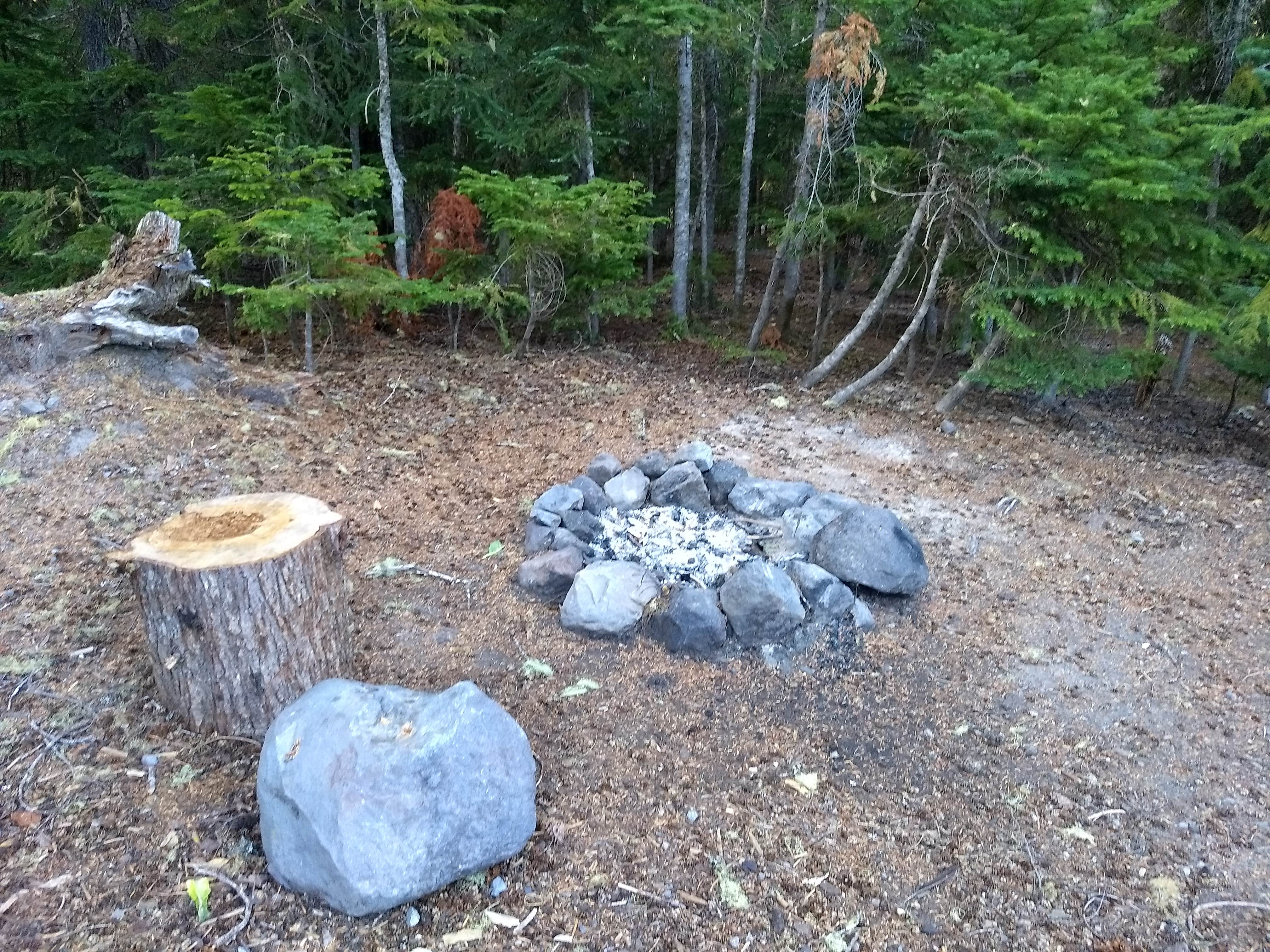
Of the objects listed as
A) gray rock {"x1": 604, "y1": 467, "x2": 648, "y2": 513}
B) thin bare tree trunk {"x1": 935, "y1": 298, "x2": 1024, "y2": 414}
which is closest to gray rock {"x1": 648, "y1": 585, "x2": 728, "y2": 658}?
gray rock {"x1": 604, "y1": 467, "x2": 648, "y2": 513}

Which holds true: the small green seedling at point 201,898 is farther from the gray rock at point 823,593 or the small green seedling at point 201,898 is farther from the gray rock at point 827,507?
the gray rock at point 827,507

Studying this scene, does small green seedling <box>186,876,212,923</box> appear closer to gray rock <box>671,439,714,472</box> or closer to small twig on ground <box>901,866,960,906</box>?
small twig on ground <box>901,866,960,906</box>

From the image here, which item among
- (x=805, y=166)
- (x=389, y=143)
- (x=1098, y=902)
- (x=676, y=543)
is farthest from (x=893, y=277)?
(x=1098, y=902)

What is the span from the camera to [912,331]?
775cm

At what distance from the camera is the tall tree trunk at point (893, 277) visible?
707cm

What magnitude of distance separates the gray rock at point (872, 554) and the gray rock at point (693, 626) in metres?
0.76

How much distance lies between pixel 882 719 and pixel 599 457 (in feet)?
8.25

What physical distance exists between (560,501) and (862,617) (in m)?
1.83

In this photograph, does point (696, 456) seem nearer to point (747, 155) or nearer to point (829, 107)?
point (829, 107)

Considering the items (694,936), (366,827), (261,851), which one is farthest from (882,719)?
(261,851)

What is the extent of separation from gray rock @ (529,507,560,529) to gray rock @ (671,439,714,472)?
36.4 inches

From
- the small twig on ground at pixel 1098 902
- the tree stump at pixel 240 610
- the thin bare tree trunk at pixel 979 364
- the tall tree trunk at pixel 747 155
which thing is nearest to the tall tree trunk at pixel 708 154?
the tall tree trunk at pixel 747 155

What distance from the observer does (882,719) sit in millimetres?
3541

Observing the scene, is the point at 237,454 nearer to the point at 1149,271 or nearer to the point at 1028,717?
the point at 1028,717
